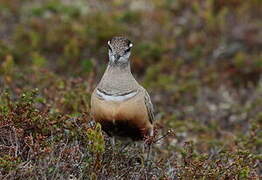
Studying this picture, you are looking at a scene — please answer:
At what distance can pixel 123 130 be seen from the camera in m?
4.85

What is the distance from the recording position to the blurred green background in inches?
257

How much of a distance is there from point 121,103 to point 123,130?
0.92 ft

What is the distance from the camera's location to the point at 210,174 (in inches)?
175

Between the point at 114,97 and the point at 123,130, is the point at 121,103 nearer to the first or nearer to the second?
the point at 114,97

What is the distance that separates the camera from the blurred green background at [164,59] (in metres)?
6.54

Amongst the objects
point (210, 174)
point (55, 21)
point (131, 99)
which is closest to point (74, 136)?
point (131, 99)

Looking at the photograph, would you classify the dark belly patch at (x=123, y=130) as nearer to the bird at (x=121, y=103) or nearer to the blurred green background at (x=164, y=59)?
the bird at (x=121, y=103)

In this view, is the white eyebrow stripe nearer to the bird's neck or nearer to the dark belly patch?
the bird's neck

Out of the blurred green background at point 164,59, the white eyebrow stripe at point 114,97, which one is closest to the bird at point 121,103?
the white eyebrow stripe at point 114,97

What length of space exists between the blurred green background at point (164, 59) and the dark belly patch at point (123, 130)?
43 centimetres

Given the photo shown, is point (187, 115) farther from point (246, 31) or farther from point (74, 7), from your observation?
point (74, 7)

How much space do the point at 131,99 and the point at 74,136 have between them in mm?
594

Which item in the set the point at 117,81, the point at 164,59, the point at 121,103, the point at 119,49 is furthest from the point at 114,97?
the point at 164,59

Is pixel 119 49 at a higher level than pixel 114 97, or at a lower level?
higher
